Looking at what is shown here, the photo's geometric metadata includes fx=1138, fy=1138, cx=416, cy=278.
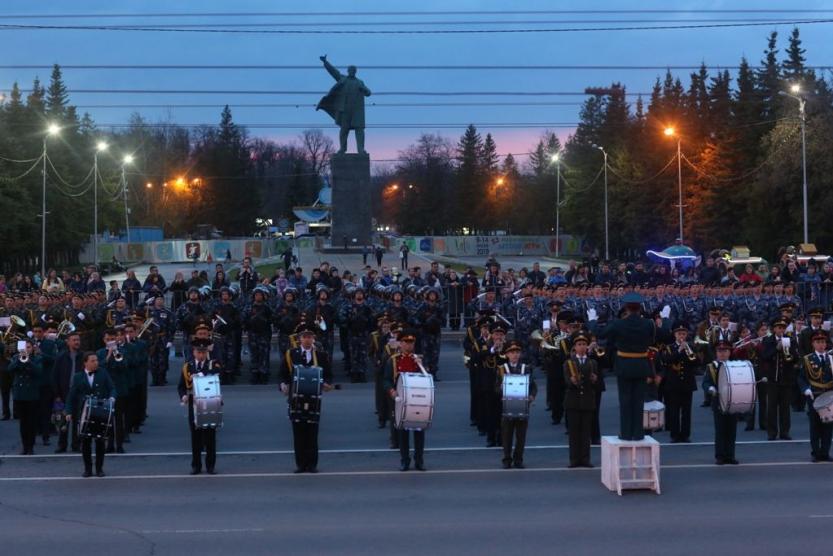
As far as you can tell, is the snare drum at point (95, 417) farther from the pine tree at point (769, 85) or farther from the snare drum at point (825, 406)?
the pine tree at point (769, 85)

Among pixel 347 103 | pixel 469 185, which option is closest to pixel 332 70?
pixel 347 103

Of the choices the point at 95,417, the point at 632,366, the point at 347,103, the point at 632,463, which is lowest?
the point at 632,463

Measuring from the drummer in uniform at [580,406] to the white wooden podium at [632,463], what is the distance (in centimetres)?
144

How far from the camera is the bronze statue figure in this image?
2110 inches

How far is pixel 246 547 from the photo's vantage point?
10211 millimetres

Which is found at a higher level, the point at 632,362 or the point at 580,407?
the point at 632,362

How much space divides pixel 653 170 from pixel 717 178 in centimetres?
1003

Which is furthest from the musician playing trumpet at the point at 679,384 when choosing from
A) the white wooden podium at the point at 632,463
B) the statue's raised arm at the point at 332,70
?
the statue's raised arm at the point at 332,70

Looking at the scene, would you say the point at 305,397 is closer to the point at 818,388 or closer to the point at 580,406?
the point at 580,406

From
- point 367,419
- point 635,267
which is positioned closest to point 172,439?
point 367,419

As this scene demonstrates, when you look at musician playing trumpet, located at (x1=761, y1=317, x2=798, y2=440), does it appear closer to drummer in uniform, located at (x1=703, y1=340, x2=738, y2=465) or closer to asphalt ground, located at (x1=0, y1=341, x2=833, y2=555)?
asphalt ground, located at (x1=0, y1=341, x2=833, y2=555)

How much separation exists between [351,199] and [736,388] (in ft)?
138

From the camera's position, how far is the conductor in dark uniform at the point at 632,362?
12.9 metres

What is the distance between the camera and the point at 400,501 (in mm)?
12258
